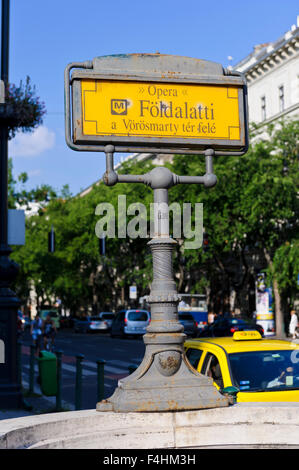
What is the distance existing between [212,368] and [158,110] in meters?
3.65

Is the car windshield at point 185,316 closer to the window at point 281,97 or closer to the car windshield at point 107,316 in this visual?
the window at point 281,97

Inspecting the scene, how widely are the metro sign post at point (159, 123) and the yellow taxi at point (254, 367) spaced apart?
2.55m

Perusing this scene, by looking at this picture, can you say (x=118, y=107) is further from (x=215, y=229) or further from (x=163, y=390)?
(x=215, y=229)

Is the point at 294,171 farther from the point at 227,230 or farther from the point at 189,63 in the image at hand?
the point at 189,63

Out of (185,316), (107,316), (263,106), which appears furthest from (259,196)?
(107,316)

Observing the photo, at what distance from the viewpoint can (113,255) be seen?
58.2 m

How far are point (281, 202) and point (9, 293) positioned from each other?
25.2 meters

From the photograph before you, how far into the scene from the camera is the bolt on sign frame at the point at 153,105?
4.99 metres

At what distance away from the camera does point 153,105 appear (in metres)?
5.05

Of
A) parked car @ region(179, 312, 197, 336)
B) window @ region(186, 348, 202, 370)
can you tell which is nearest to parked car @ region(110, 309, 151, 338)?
parked car @ region(179, 312, 197, 336)

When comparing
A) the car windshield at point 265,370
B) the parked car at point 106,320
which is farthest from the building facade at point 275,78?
the car windshield at point 265,370

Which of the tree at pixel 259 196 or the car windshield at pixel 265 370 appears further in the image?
the tree at pixel 259 196
